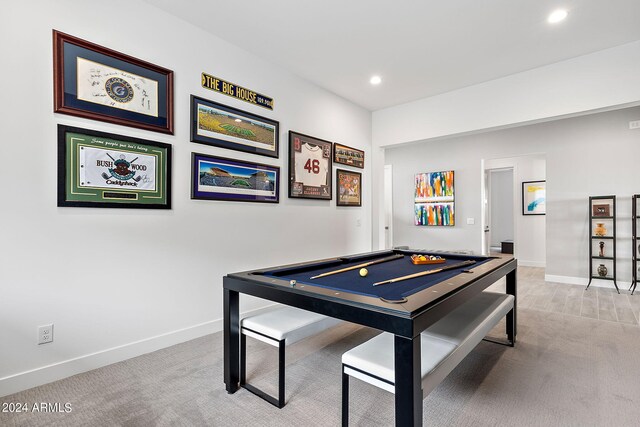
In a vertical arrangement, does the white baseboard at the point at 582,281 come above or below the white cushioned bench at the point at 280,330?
below

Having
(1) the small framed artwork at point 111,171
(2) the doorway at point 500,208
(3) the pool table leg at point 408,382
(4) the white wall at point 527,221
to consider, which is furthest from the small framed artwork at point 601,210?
(1) the small framed artwork at point 111,171

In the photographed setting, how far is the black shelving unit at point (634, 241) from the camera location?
4.34 m

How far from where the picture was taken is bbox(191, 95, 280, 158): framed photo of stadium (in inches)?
114

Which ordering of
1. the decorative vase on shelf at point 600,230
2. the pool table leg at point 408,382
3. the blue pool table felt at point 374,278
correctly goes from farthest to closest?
1. the decorative vase on shelf at point 600,230
2. the blue pool table felt at point 374,278
3. the pool table leg at point 408,382

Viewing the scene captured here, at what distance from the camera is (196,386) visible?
2.04m

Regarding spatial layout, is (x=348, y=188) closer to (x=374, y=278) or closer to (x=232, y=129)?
(x=232, y=129)

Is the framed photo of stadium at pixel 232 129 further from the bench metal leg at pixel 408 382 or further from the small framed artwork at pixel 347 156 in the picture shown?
the bench metal leg at pixel 408 382

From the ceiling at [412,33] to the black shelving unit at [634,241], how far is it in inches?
94.9

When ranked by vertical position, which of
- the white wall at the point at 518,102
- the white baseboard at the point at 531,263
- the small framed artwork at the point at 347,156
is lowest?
the white baseboard at the point at 531,263

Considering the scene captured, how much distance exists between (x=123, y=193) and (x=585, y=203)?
19.7ft

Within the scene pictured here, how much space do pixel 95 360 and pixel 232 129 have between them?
85.6 inches

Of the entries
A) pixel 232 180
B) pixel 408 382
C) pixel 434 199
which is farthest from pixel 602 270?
pixel 232 180

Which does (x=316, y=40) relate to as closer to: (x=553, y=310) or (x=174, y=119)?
(x=174, y=119)

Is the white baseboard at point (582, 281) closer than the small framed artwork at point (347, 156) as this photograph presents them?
No
